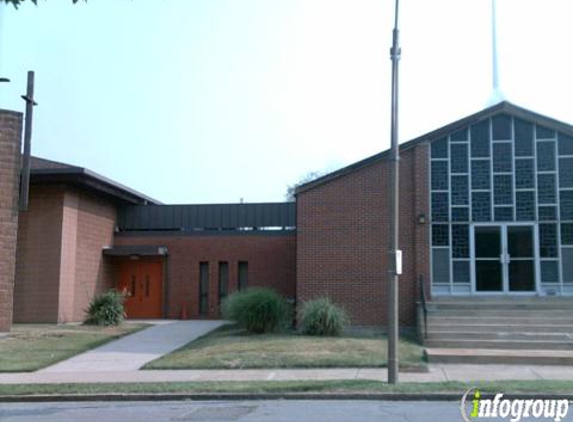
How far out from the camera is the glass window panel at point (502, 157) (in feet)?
71.7

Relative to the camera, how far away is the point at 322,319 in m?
19.2

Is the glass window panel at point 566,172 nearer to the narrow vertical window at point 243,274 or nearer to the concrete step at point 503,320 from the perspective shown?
the concrete step at point 503,320

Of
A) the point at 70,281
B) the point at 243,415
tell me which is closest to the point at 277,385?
the point at 243,415

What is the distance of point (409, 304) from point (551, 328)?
4154mm

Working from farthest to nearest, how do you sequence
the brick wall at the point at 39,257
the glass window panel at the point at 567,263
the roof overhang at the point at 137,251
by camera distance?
the roof overhang at the point at 137,251, the brick wall at the point at 39,257, the glass window panel at the point at 567,263

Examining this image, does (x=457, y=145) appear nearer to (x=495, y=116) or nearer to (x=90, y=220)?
(x=495, y=116)

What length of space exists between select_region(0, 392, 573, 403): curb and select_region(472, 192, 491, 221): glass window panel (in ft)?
34.0

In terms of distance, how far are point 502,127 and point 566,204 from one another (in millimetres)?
2948

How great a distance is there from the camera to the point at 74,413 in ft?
36.6

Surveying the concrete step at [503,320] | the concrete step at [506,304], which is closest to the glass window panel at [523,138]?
the concrete step at [506,304]

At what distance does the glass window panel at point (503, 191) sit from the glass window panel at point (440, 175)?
4.93 ft

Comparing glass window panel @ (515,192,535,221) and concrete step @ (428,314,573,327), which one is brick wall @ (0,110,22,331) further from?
glass window panel @ (515,192,535,221)

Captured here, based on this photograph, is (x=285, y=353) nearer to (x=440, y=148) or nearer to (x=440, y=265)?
(x=440, y=265)

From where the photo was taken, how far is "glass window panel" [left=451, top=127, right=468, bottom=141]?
22.2 metres
